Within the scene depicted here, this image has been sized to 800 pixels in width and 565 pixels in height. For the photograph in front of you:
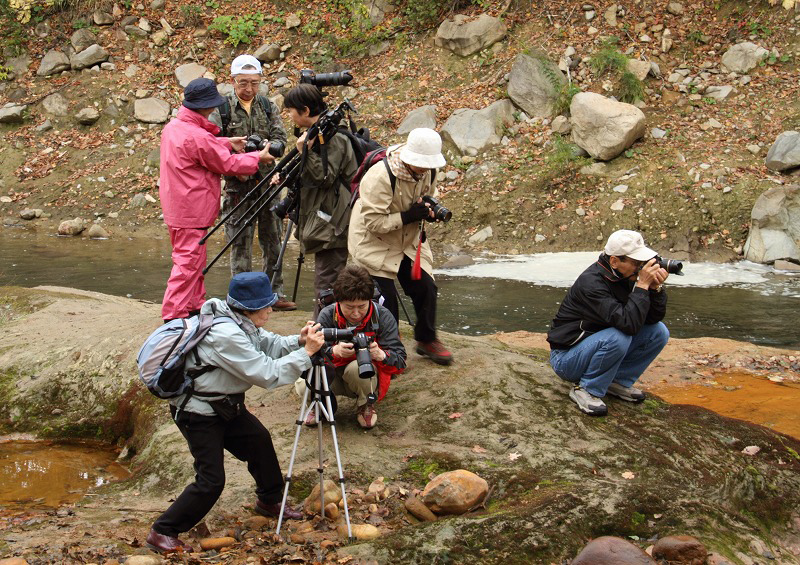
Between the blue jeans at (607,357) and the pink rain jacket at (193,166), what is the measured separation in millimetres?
2775

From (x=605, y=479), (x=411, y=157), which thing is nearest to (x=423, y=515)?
(x=605, y=479)

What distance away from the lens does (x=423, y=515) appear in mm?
4207

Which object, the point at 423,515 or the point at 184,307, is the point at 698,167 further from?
the point at 423,515

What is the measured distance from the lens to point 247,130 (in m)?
6.84

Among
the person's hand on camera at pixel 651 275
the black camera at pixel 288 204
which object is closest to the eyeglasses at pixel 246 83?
the black camera at pixel 288 204

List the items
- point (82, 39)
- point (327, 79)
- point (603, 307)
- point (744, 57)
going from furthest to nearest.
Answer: point (82, 39) < point (744, 57) < point (327, 79) < point (603, 307)

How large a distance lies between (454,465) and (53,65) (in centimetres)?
1634

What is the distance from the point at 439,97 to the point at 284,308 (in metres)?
9.24

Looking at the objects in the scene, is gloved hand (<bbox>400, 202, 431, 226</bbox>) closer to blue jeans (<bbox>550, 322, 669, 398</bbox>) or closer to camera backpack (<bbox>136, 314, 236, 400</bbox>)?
blue jeans (<bbox>550, 322, 669, 398</bbox>)

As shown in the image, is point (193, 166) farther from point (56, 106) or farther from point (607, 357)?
point (56, 106)

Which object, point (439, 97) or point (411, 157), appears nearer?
point (411, 157)

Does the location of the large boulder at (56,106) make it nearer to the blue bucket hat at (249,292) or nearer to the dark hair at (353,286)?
the dark hair at (353,286)

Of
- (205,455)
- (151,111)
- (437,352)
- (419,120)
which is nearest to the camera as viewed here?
(205,455)

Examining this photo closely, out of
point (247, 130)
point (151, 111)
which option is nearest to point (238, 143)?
point (247, 130)
